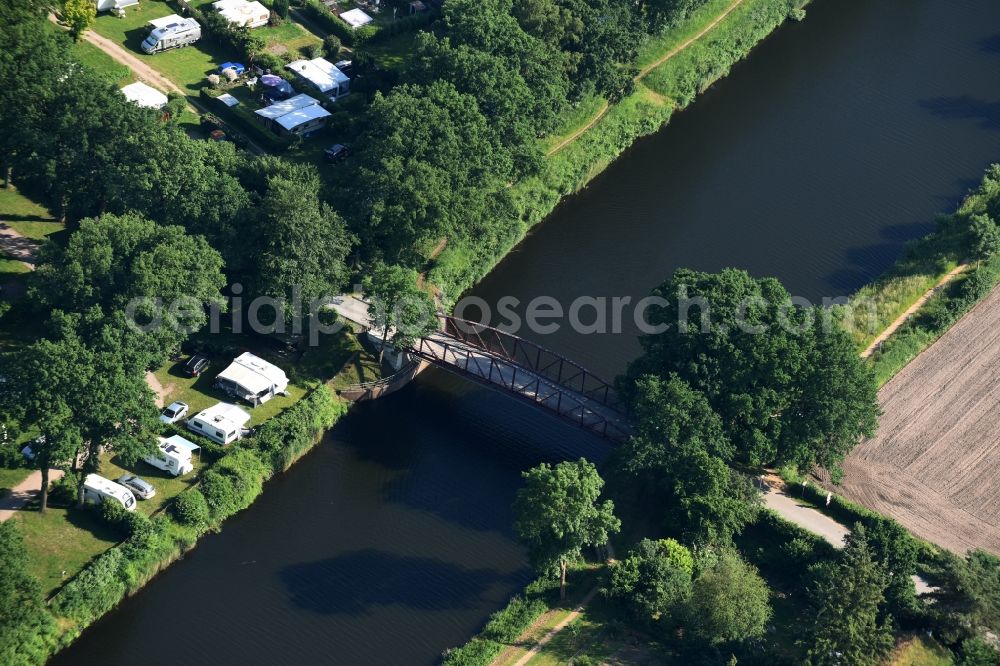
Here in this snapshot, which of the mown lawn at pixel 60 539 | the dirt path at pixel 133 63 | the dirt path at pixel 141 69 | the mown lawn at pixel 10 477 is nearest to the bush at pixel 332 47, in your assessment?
the dirt path at pixel 141 69

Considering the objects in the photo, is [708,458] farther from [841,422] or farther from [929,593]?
[929,593]

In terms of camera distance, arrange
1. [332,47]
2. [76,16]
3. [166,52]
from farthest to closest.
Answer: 1. [332,47]
2. [166,52]
3. [76,16]

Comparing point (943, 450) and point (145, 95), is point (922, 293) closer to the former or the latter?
point (943, 450)

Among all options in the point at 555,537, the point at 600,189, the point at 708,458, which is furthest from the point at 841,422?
the point at 600,189

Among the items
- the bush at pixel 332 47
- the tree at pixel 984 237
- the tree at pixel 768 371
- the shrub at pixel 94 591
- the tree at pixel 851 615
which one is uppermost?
the tree at pixel 984 237

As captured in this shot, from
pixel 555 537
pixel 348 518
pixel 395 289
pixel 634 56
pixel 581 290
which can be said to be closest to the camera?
pixel 555 537

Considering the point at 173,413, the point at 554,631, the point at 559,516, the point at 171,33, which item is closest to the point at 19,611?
the point at 173,413

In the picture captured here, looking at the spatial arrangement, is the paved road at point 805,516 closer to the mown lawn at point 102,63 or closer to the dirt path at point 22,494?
the dirt path at point 22,494
